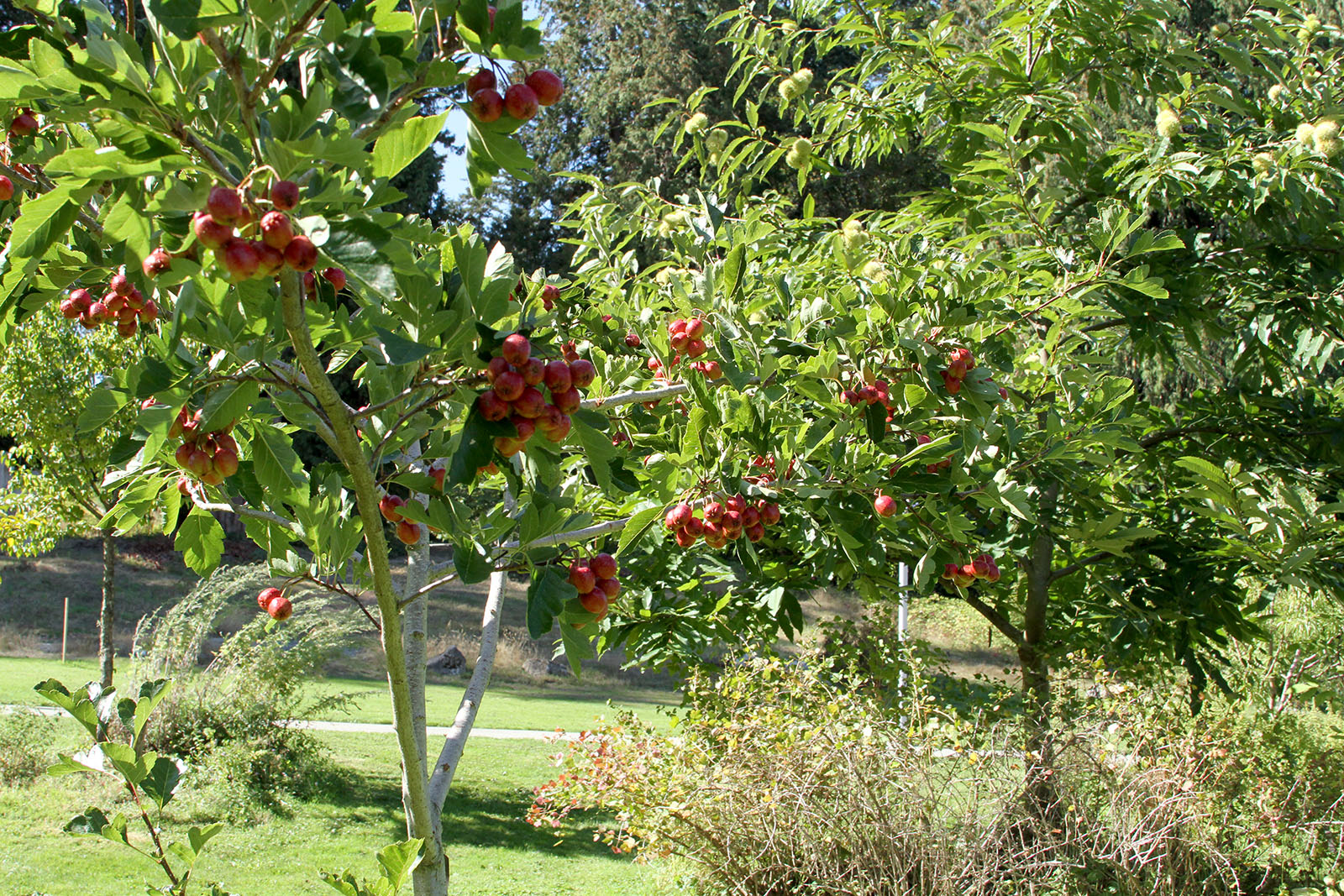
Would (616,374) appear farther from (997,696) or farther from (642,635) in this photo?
(997,696)

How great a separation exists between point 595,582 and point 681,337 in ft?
2.32

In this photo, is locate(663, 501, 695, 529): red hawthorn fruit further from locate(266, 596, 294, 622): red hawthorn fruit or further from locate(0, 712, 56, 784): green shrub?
locate(0, 712, 56, 784): green shrub

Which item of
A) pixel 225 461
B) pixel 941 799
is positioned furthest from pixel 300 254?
pixel 941 799

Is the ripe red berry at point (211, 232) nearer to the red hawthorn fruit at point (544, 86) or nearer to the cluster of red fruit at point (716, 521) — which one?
the red hawthorn fruit at point (544, 86)

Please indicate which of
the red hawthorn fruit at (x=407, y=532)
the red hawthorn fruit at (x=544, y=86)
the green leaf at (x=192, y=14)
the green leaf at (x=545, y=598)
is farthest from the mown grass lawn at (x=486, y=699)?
the green leaf at (x=192, y=14)

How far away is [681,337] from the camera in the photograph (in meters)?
2.13

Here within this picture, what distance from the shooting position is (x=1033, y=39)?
4.33 metres

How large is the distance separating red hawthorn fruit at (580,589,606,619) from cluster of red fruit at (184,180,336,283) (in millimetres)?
809

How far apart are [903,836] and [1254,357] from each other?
275 centimetres

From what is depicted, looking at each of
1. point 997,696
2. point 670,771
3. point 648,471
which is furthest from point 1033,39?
point 670,771

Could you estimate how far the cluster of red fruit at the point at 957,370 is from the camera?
2.19m

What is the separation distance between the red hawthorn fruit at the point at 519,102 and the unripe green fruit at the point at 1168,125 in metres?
3.72

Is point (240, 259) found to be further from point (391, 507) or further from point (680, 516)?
point (680, 516)

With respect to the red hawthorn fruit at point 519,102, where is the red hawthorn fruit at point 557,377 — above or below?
below
